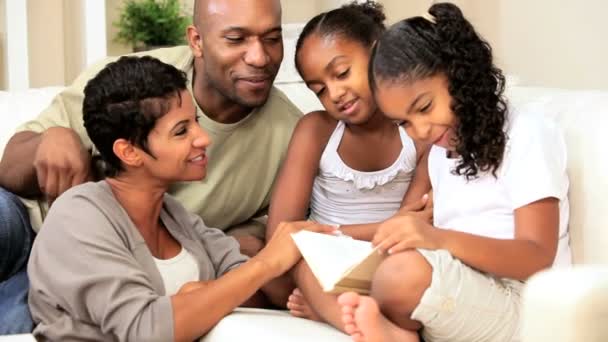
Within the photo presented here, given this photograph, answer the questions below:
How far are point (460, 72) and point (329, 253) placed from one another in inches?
14.3

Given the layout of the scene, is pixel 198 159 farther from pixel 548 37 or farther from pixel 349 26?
pixel 548 37

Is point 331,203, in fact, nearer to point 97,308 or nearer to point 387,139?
point 387,139

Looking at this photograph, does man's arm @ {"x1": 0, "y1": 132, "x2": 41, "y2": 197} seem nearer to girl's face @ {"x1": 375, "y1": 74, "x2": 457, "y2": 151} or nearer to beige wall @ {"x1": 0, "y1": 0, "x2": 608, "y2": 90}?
girl's face @ {"x1": 375, "y1": 74, "x2": 457, "y2": 151}

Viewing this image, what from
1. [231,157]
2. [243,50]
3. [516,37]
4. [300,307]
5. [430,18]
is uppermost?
[430,18]

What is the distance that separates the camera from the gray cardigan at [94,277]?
4.53 feet

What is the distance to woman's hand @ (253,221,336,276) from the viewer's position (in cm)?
149

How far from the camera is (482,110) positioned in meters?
1.44

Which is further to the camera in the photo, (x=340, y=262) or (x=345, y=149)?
(x=345, y=149)

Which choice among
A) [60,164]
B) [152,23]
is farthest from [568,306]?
[152,23]

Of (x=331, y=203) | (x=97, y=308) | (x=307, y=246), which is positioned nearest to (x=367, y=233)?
(x=331, y=203)

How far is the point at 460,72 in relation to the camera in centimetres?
144

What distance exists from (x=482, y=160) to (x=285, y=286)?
454mm

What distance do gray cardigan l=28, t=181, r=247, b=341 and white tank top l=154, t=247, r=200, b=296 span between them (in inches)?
0.9

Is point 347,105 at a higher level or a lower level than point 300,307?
higher
